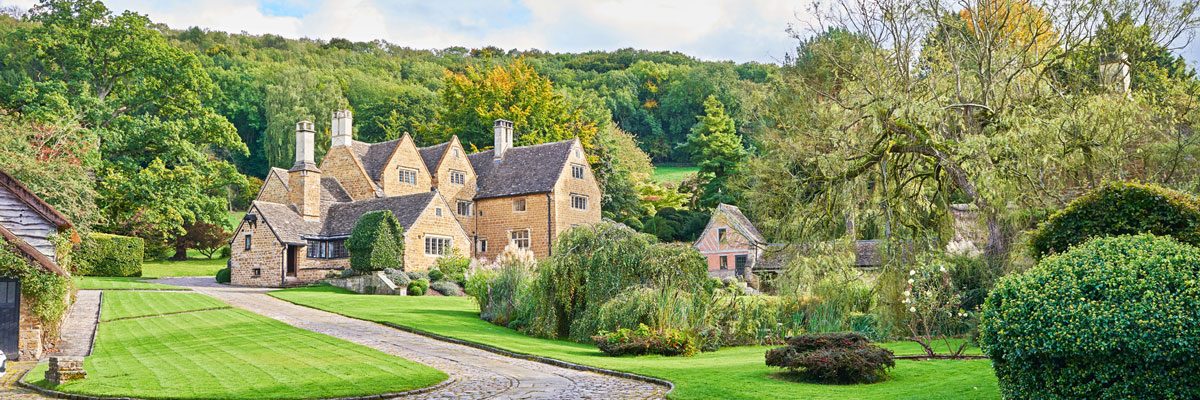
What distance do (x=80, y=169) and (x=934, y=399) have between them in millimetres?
29466

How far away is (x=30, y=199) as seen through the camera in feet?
73.6

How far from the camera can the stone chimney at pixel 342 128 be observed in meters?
52.8

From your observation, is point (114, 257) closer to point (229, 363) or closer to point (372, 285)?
Answer: point (372, 285)

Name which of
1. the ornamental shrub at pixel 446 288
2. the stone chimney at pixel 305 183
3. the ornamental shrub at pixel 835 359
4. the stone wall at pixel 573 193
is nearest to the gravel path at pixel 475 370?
the ornamental shrub at pixel 835 359

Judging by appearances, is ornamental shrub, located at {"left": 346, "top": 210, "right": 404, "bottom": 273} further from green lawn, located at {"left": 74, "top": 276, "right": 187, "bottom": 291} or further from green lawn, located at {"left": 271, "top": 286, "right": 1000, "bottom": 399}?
green lawn, located at {"left": 271, "top": 286, "right": 1000, "bottom": 399}

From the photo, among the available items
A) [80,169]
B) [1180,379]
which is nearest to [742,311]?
[1180,379]

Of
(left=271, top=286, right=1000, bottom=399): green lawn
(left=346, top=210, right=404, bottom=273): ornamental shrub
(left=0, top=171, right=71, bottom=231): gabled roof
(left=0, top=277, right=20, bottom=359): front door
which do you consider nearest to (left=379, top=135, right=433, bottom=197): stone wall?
(left=346, top=210, right=404, bottom=273): ornamental shrub

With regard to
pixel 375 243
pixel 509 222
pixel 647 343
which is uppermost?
pixel 509 222

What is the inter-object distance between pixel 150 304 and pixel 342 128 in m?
23.6

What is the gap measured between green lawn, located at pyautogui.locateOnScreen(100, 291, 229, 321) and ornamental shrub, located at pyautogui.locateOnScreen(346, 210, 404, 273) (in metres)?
7.57

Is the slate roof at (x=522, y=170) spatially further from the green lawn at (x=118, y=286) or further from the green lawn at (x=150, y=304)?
the green lawn at (x=150, y=304)

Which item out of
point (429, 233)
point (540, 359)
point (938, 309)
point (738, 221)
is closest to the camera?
point (540, 359)

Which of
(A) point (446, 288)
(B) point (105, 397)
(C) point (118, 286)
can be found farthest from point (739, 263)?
(B) point (105, 397)

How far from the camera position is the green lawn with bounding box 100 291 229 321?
28244 millimetres
